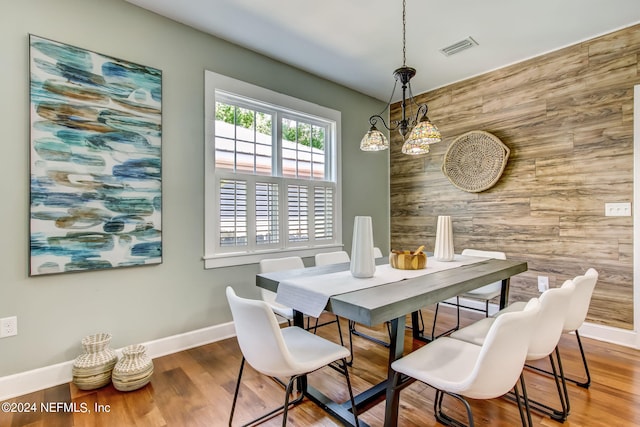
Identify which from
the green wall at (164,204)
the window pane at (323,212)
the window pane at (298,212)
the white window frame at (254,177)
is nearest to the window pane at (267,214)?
the white window frame at (254,177)

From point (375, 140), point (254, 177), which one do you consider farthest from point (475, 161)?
point (254, 177)

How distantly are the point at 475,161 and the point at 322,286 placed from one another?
2.82m

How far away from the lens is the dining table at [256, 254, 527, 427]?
4.75 feet

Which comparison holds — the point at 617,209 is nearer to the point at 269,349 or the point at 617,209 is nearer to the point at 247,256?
the point at 269,349


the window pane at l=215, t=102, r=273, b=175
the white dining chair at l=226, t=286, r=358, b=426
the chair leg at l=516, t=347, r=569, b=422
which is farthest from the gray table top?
the window pane at l=215, t=102, r=273, b=175

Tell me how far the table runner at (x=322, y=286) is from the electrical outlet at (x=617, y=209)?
185 cm

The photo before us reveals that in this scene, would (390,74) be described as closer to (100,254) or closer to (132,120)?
(132,120)

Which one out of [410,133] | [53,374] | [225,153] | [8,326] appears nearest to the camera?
[8,326]

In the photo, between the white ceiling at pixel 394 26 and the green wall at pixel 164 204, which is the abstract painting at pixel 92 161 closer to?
the green wall at pixel 164 204

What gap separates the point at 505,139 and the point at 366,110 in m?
1.75

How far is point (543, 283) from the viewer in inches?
125

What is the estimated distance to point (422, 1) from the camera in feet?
7.84

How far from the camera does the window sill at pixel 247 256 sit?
2.82 metres

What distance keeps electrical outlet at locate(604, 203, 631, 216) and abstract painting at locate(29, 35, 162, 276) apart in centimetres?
389
